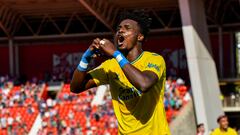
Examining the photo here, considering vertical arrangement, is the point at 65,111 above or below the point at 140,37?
below

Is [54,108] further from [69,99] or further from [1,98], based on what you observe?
[1,98]

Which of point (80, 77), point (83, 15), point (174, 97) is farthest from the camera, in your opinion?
point (83, 15)

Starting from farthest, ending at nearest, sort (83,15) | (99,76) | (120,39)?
1. (83,15)
2. (99,76)
3. (120,39)

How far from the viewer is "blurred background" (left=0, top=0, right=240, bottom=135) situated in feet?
85.4

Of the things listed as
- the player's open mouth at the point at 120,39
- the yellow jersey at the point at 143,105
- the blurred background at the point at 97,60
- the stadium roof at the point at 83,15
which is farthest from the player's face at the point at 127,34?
the stadium roof at the point at 83,15

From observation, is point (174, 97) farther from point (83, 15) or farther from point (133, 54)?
point (133, 54)

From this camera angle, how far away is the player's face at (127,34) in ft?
16.2

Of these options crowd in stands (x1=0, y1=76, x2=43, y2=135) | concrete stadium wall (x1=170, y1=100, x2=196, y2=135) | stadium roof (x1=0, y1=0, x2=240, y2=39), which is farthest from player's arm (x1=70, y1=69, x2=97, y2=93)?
stadium roof (x1=0, y1=0, x2=240, y2=39)

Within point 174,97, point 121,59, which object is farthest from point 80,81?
point 174,97

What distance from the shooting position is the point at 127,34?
4957 mm

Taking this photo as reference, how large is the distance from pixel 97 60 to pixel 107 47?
28993mm

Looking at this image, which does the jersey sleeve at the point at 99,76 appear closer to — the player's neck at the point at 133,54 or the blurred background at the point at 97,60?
the player's neck at the point at 133,54

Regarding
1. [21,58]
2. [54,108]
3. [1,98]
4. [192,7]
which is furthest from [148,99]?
[21,58]

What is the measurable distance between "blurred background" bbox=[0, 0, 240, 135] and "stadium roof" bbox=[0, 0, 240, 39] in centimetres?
5
